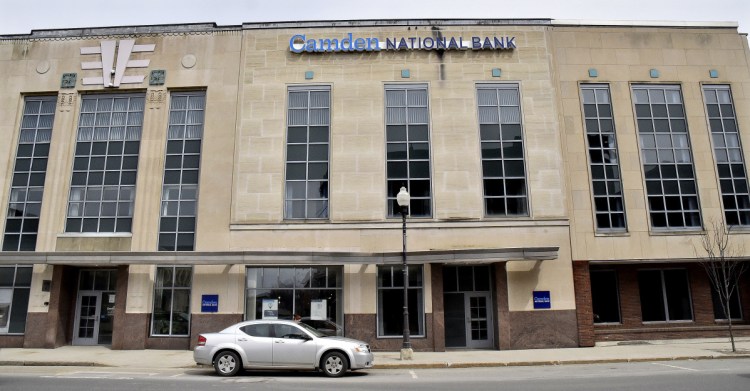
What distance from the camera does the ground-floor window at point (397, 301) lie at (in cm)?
1927

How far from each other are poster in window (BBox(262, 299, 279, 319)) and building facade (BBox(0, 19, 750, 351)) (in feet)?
0.28

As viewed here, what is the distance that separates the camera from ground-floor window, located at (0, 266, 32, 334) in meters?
20.0

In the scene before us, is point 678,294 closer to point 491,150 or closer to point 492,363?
point 491,150

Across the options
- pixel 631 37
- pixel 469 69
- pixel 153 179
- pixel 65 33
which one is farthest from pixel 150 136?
pixel 631 37

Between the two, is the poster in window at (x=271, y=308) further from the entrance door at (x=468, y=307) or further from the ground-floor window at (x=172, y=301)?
the entrance door at (x=468, y=307)

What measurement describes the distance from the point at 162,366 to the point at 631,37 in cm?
2279

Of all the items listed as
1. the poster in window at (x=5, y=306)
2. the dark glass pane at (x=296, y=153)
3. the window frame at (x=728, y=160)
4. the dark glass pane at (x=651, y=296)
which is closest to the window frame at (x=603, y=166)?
the dark glass pane at (x=651, y=296)

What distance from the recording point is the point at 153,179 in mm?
20844

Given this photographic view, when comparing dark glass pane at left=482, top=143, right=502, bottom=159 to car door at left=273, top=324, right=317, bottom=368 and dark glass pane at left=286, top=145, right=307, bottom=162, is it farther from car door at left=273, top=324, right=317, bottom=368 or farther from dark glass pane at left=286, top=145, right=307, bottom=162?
car door at left=273, top=324, right=317, bottom=368

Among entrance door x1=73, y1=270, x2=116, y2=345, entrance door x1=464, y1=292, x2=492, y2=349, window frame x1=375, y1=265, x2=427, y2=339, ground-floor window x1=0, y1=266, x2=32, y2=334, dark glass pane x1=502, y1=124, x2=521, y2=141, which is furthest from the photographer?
dark glass pane x1=502, y1=124, x2=521, y2=141

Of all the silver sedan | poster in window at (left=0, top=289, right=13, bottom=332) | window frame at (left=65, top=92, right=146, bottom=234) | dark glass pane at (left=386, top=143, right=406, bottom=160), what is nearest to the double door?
dark glass pane at (left=386, top=143, right=406, bottom=160)

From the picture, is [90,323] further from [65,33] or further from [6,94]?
[65,33]

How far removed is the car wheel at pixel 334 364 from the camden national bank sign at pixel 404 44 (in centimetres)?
1375

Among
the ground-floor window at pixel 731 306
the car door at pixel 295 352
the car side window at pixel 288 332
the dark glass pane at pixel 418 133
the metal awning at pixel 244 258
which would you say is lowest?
the car door at pixel 295 352
